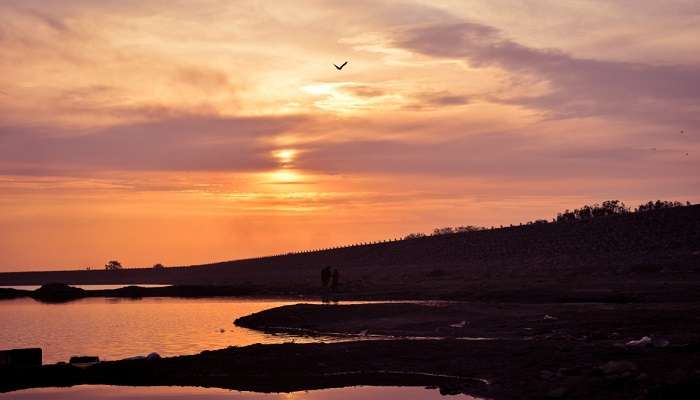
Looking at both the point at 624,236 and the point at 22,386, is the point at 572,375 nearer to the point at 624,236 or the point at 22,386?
the point at 22,386

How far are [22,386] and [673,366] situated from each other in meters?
21.1

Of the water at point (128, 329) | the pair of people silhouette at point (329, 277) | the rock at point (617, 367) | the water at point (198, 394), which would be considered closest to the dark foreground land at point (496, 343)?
the rock at point (617, 367)

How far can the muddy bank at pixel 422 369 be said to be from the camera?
79.2ft

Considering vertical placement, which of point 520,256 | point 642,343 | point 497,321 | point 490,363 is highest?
point 520,256

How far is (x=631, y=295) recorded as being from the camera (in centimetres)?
4669

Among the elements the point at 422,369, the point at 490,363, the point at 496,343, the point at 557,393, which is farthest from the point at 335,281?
the point at 557,393

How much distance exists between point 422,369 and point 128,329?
24290mm

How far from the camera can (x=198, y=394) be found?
2736 centimetres

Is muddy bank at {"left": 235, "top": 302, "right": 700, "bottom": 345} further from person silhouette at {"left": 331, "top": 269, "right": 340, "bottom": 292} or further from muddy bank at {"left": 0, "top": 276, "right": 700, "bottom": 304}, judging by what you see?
person silhouette at {"left": 331, "top": 269, "right": 340, "bottom": 292}

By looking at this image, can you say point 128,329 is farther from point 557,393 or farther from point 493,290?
point 557,393

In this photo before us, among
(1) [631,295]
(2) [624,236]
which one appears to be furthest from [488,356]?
(2) [624,236]

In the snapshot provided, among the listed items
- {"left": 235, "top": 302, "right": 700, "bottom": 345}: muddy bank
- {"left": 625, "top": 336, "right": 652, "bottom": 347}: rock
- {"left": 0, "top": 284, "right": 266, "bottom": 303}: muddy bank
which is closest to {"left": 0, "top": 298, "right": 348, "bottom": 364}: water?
{"left": 235, "top": 302, "right": 700, "bottom": 345}: muddy bank

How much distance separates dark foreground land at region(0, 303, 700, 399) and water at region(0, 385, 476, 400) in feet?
2.24

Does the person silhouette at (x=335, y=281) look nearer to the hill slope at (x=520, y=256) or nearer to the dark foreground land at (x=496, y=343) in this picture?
the dark foreground land at (x=496, y=343)
